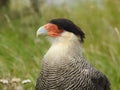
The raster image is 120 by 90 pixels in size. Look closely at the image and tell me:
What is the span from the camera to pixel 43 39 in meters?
8.37

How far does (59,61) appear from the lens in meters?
5.33

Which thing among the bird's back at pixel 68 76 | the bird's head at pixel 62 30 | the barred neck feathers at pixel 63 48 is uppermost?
the bird's head at pixel 62 30

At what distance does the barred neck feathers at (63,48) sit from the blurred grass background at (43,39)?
737 mm

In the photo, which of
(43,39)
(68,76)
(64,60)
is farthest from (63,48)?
(43,39)

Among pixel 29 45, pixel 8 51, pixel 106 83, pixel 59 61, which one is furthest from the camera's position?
pixel 29 45

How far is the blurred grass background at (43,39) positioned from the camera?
23.0 ft

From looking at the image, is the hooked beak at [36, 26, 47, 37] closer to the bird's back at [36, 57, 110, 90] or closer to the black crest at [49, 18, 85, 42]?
the black crest at [49, 18, 85, 42]

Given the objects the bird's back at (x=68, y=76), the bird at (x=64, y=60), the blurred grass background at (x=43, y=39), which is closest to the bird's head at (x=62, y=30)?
the bird at (x=64, y=60)

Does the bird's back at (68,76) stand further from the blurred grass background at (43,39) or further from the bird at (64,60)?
the blurred grass background at (43,39)

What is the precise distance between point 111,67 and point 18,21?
2599 millimetres

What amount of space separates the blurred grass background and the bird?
673mm

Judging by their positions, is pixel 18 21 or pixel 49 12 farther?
pixel 49 12

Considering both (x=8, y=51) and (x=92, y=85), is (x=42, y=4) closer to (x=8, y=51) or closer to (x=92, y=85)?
(x=8, y=51)

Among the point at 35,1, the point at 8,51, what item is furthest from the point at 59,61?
the point at 35,1
